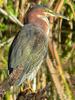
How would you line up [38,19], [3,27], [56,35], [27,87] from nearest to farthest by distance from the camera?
1. [27,87]
2. [38,19]
3. [3,27]
4. [56,35]

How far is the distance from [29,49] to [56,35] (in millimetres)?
1864

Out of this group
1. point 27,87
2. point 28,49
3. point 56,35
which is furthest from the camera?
point 56,35

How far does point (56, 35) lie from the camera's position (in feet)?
22.0

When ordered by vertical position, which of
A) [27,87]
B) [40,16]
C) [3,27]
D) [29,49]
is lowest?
[27,87]

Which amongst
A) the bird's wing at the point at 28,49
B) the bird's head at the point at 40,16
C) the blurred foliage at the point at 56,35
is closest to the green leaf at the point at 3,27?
the blurred foliage at the point at 56,35

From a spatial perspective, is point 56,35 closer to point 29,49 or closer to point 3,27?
point 3,27

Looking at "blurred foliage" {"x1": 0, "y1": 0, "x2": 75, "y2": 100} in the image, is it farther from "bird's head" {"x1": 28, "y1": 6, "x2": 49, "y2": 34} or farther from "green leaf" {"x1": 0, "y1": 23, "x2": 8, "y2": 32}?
"bird's head" {"x1": 28, "y1": 6, "x2": 49, "y2": 34}

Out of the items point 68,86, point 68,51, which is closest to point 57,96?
point 68,86

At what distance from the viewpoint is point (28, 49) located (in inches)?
191

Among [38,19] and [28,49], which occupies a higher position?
[38,19]

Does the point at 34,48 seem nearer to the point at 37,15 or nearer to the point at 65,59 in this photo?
the point at 37,15

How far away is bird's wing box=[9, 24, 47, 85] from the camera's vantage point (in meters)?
4.74

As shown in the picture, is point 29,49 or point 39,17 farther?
point 39,17

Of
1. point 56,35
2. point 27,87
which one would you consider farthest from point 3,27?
point 27,87
